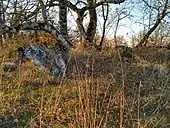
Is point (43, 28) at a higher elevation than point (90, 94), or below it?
higher

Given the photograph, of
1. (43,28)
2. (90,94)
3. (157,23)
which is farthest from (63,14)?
(90,94)

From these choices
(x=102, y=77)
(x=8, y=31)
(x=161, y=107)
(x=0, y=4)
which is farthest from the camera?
(x=0, y=4)

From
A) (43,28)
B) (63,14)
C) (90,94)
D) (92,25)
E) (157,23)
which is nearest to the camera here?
(90,94)

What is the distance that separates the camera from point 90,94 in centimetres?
658

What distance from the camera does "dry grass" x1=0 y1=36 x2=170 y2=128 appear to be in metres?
5.89

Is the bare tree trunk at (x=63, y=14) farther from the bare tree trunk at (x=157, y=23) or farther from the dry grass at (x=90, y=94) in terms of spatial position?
the bare tree trunk at (x=157, y=23)

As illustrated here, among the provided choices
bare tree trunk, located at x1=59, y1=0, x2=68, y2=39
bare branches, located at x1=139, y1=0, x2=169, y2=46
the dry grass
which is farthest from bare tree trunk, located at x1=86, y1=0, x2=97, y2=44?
the dry grass

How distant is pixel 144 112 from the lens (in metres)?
6.55

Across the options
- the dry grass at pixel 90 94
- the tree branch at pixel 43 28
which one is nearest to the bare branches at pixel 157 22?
the dry grass at pixel 90 94

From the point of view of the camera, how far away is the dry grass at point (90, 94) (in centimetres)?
589

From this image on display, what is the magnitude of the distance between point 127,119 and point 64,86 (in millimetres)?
1613

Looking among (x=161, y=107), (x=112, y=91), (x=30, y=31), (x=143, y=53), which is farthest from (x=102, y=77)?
(x=30, y=31)

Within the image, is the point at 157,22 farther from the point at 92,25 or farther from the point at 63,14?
the point at 63,14

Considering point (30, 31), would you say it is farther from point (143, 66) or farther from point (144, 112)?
point (144, 112)
